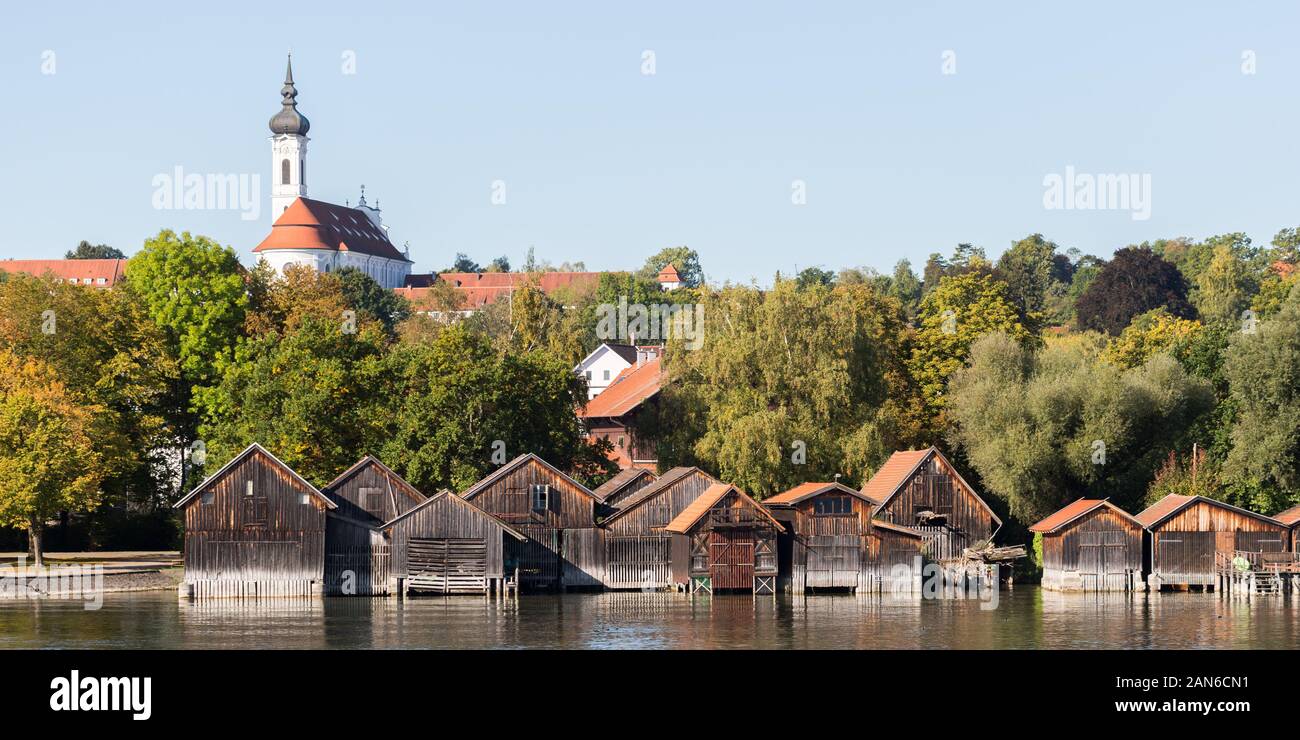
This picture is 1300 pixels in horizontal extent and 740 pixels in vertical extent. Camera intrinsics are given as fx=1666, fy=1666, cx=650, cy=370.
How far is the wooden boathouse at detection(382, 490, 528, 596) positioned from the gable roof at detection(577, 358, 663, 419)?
1892 centimetres

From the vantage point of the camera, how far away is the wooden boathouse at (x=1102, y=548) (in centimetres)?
7250

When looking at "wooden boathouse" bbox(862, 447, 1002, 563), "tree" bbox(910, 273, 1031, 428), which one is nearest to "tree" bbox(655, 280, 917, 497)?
"tree" bbox(910, 273, 1031, 428)

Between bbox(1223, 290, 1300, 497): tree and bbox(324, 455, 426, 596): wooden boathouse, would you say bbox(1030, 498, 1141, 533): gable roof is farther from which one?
bbox(324, 455, 426, 596): wooden boathouse

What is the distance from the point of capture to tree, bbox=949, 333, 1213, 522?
3071 inches

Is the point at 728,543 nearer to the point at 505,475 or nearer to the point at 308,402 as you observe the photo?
the point at 505,475

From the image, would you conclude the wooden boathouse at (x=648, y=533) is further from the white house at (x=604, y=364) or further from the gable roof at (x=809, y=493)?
the white house at (x=604, y=364)

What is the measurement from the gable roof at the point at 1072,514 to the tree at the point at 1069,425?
304 centimetres

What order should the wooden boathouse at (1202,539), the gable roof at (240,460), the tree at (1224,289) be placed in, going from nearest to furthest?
the gable roof at (240,460) → the wooden boathouse at (1202,539) → the tree at (1224,289)

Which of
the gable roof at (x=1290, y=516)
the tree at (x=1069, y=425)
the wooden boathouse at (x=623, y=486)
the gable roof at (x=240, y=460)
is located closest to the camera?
the gable roof at (x=240, y=460)

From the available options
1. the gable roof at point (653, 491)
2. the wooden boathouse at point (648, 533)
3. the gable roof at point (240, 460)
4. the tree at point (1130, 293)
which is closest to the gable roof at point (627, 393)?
the gable roof at point (653, 491)

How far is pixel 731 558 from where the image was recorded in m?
70.9
